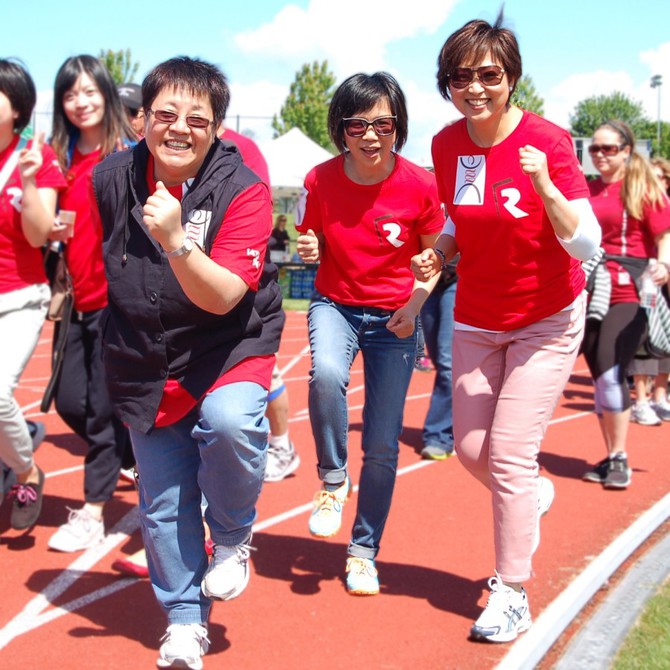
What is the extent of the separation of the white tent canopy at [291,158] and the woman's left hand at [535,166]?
19495 millimetres

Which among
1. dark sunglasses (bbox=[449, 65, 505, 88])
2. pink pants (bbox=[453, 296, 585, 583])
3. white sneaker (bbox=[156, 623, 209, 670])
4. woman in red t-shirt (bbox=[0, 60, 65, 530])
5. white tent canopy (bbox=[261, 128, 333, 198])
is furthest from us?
white tent canopy (bbox=[261, 128, 333, 198])

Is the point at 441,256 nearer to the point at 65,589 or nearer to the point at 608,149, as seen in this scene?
the point at 65,589

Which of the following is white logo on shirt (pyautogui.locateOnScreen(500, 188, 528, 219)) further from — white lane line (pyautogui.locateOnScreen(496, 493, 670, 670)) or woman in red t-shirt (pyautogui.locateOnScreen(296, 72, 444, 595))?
white lane line (pyautogui.locateOnScreen(496, 493, 670, 670))

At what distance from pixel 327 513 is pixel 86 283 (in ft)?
6.07

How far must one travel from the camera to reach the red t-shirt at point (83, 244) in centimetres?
511

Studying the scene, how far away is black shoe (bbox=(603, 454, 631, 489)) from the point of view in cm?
643

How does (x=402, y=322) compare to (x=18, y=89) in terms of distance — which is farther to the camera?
(x=18, y=89)

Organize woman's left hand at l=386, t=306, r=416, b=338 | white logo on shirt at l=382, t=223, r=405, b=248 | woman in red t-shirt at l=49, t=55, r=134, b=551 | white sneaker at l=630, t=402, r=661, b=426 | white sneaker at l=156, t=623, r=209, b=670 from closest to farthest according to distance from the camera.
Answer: white sneaker at l=156, t=623, r=209, b=670
woman's left hand at l=386, t=306, r=416, b=338
white logo on shirt at l=382, t=223, r=405, b=248
woman in red t-shirt at l=49, t=55, r=134, b=551
white sneaker at l=630, t=402, r=661, b=426

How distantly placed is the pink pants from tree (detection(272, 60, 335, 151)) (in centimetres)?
5614

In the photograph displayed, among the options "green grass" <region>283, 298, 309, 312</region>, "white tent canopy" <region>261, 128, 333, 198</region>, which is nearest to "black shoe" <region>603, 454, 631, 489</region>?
"green grass" <region>283, 298, 309, 312</region>

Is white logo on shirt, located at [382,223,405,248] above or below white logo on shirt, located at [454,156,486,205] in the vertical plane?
below

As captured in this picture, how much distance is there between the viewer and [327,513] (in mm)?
4359

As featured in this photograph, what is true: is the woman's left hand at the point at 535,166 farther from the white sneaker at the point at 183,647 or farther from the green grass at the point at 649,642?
the white sneaker at the point at 183,647

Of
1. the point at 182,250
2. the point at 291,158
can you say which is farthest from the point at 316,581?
the point at 291,158
